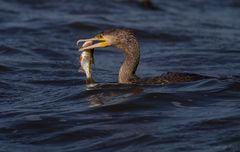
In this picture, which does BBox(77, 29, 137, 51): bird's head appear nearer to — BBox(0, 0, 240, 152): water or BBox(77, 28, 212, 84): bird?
BBox(77, 28, 212, 84): bird

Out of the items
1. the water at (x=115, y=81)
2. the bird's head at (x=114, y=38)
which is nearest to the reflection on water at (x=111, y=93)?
the water at (x=115, y=81)

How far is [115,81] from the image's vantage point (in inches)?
581

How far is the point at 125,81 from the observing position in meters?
13.7

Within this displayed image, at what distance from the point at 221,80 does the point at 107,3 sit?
9.51 m

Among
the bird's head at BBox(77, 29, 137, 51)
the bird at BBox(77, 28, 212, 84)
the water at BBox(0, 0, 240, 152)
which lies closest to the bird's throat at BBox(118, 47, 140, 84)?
the bird at BBox(77, 28, 212, 84)

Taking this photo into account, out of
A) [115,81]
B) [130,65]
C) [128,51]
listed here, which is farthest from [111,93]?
[115,81]

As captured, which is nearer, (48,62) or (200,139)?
(200,139)

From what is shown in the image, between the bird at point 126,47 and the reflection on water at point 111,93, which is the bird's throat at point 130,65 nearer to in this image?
the bird at point 126,47

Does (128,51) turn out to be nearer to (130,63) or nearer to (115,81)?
(130,63)

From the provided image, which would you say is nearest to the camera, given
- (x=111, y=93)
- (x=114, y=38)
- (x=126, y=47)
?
(x=111, y=93)

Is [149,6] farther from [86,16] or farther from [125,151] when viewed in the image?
[125,151]

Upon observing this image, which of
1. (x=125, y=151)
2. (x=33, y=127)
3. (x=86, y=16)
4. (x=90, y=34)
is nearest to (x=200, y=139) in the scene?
(x=125, y=151)

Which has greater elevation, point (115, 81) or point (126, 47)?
point (126, 47)

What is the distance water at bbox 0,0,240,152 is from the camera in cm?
1073
